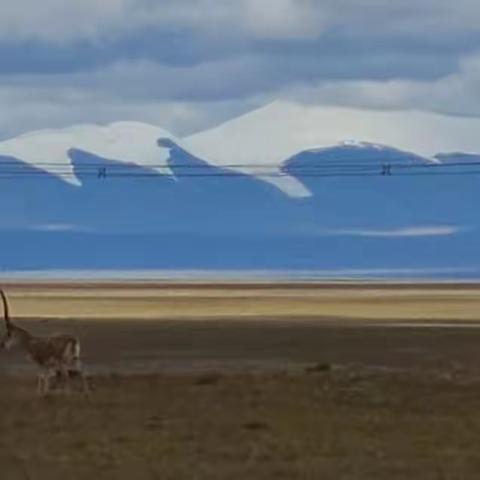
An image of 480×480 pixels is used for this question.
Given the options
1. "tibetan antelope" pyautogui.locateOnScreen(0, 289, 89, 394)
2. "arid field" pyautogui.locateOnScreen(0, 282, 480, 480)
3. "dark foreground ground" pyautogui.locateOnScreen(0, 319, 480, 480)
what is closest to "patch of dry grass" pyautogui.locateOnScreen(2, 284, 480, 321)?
"arid field" pyautogui.locateOnScreen(0, 282, 480, 480)

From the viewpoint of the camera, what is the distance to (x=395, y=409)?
24172mm

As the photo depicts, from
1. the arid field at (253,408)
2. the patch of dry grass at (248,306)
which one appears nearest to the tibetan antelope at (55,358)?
the arid field at (253,408)

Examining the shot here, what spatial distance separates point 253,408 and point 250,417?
125 centimetres

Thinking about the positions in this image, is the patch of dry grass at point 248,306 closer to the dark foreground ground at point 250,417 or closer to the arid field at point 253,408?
the arid field at point 253,408

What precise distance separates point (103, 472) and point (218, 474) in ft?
3.66

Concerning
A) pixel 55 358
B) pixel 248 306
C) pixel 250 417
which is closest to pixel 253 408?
pixel 250 417

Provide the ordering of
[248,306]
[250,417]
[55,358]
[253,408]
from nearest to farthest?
[250,417]
[253,408]
[55,358]
[248,306]

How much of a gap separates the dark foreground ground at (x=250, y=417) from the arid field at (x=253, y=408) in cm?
3

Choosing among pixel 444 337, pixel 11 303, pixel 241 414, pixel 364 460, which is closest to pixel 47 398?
pixel 241 414

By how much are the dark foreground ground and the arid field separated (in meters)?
0.03

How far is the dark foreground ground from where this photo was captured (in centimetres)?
1794

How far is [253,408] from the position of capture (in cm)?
2422

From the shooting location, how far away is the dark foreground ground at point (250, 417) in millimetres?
17938

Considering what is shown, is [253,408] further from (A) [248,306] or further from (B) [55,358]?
(A) [248,306]
